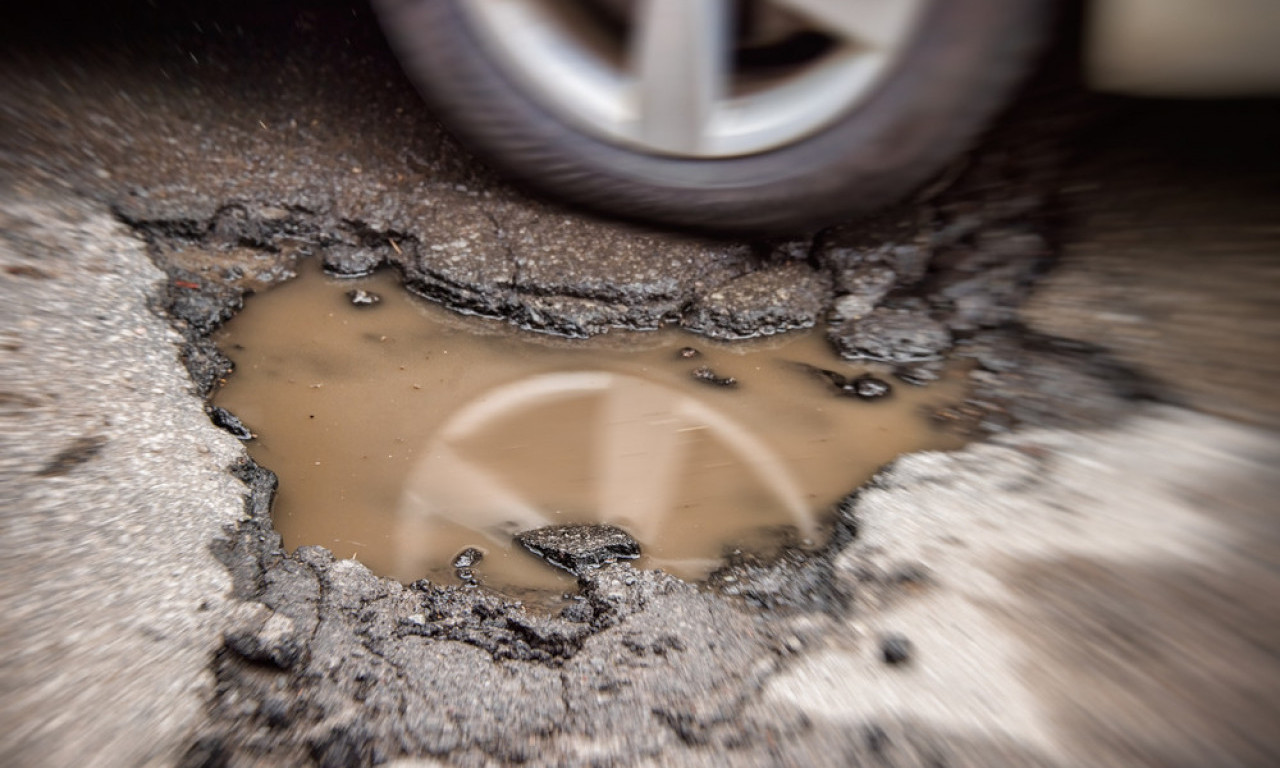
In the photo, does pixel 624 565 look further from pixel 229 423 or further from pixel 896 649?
pixel 229 423

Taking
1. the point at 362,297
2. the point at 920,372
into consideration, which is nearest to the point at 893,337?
the point at 920,372

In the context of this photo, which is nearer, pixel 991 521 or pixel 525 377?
pixel 991 521

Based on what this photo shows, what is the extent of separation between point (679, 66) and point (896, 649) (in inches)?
44.5

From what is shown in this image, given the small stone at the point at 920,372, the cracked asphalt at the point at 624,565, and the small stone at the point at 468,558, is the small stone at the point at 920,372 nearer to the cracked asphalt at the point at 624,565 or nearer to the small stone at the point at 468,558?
the cracked asphalt at the point at 624,565

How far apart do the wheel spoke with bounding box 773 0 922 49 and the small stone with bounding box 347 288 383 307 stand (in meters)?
0.99

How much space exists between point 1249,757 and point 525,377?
1177 millimetres

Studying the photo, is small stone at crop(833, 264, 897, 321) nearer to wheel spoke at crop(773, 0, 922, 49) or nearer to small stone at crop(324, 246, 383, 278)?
wheel spoke at crop(773, 0, 922, 49)

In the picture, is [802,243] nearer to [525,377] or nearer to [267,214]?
[525,377]

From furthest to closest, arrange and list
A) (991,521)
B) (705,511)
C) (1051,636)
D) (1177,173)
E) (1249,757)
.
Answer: (1177,173)
(705,511)
(991,521)
(1051,636)
(1249,757)

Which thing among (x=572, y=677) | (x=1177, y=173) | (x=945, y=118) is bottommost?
(x=572, y=677)

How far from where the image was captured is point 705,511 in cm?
135

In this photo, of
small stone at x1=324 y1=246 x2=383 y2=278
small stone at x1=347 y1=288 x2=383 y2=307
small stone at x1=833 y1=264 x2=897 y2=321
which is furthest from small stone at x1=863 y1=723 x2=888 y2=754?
small stone at x1=324 y1=246 x2=383 y2=278

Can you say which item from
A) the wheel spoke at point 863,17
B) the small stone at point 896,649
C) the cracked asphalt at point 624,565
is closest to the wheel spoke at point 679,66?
the wheel spoke at point 863,17

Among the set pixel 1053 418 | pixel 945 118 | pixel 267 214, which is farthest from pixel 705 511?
pixel 267 214
